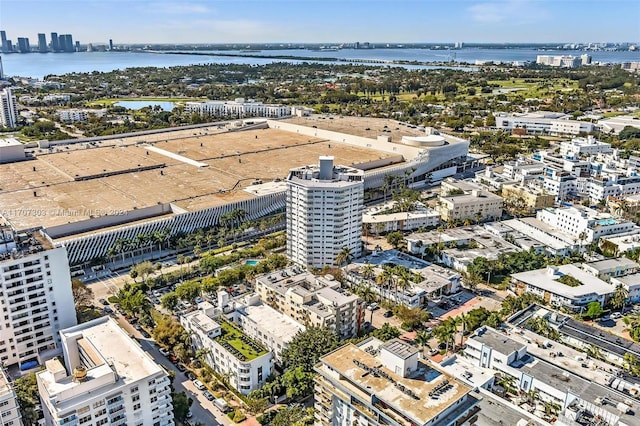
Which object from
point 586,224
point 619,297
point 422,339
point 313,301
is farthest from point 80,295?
point 586,224

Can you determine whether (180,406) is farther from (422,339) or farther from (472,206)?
(472,206)

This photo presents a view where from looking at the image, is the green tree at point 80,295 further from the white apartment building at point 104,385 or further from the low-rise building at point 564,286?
the low-rise building at point 564,286

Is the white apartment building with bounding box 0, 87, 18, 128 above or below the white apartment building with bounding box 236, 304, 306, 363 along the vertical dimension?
above

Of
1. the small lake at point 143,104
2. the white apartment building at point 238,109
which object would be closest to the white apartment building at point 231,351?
the white apartment building at point 238,109

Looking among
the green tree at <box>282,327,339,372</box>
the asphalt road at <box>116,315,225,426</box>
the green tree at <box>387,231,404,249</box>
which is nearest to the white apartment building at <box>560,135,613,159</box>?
the green tree at <box>387,231,404,249</box>

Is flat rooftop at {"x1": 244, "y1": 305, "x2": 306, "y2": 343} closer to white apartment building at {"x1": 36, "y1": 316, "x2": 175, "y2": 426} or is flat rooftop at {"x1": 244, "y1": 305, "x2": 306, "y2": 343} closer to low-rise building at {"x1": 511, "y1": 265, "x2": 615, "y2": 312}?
white apartment building at {"x1": 36, "y1": 316, "x2": 175, "y2": 426}
